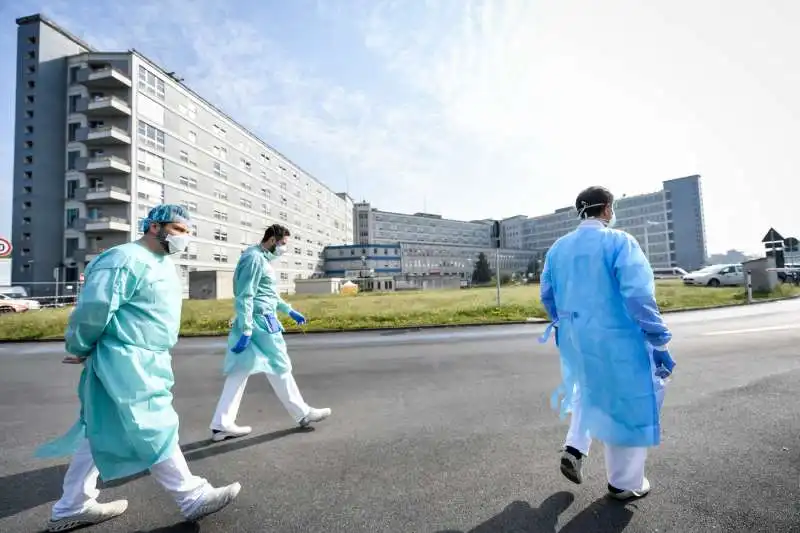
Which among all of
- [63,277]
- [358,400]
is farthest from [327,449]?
[63,277]

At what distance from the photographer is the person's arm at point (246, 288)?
379 centimetres

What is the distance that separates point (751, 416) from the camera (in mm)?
3877

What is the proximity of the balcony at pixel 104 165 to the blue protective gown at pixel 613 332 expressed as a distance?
143 ft

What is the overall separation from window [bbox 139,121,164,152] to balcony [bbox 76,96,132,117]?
174 cm

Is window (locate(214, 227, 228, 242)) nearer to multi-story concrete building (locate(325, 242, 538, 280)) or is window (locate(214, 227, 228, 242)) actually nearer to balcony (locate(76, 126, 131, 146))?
balcony (locate(76, 126, 131, 146))

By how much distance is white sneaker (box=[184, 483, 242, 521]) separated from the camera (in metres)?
2.31

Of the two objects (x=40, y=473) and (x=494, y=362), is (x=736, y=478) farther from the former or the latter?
(x=40, y=473)

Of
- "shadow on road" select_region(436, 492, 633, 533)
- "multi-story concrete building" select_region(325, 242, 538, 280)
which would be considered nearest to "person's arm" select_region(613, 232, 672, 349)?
"shadow on road" select_region(436, 492, 633, 533)

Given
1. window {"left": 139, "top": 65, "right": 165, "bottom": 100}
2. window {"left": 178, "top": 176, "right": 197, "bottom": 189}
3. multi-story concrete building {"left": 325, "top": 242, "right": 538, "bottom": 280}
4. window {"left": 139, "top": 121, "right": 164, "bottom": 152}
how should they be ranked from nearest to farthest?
1. window {"left": 139, "top": 121, "right": 164, "bottom": 152}
2. window {"left": 139, "top": 65, "right": 165, "bottom": 100}
3. window {"left": 178, "top": 176, "right": 197, "bottom": 189}
4. multi-story concrete building {"left": 325, "top": 242, "right": 538, "bottom": 280}

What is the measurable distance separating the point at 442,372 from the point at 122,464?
15.8 feet

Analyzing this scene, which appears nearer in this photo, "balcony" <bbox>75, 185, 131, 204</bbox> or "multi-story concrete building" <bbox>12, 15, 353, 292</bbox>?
"balcony" <bbox>75, 185, 131, 204</bbox>

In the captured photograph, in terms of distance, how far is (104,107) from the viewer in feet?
118

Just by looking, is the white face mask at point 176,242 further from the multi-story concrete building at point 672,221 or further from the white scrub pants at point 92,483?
the multi-story concrete building at point 672,221

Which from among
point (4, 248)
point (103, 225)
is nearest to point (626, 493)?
point (4, 248)
